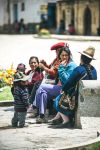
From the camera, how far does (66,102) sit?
9.91m

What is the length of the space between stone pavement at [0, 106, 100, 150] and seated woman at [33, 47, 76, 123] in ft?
0.94

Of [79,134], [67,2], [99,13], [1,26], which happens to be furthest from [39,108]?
[1,26]

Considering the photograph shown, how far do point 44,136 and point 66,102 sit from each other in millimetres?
898

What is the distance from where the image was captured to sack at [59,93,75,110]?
987 centimetres

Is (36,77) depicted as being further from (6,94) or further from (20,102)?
(6,94)

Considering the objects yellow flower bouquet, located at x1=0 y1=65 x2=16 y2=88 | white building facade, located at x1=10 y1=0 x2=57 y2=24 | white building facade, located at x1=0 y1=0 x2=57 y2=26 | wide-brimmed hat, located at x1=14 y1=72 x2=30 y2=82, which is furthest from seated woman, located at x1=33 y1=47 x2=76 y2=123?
white building facade, located at x1=10 y1=0 x2=57 y2=24

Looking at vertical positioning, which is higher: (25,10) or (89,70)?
A: (25,10)

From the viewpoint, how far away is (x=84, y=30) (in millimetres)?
56406

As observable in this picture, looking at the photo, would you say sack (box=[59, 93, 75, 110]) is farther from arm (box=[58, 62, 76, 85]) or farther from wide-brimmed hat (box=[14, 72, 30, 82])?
wide-brimmed hat (box=[14, 72, 30, 82])

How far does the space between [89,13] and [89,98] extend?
47396mm

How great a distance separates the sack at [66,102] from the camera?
9.87 metres

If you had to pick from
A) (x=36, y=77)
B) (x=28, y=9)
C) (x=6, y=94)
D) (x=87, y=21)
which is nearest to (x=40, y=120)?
(x=36, y=77)

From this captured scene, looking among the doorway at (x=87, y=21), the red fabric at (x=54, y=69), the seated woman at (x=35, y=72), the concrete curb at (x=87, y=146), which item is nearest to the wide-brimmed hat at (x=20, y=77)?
the red fabric at (x=54, y=69)

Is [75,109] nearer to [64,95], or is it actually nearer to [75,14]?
[64,95]
